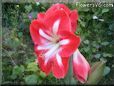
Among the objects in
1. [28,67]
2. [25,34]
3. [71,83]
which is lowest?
[28,67]

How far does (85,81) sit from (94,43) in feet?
2.68

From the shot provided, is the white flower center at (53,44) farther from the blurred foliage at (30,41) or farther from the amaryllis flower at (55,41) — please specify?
the blurred foliage at (30,41)

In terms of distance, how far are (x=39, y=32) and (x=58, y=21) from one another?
0.17ft

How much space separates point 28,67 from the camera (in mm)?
1447

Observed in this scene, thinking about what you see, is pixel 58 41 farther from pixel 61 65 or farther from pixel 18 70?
pixel 18 70

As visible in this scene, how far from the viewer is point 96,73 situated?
70cm

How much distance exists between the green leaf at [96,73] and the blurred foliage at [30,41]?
69 cm

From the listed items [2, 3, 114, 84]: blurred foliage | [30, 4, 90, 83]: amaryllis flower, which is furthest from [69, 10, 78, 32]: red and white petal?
[2, 3, 114, 84]: blurred foliage

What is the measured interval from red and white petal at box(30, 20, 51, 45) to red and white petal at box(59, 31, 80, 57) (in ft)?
0.14

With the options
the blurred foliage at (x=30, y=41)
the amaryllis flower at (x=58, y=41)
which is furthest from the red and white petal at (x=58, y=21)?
the blurred foliage at (x=30, y=41)

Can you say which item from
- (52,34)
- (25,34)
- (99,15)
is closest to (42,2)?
(25,34)

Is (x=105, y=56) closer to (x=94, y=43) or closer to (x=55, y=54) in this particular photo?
(x=94, y=43)

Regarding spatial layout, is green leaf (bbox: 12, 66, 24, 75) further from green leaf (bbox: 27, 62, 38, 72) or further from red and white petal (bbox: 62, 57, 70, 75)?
red and white petal (bbox: 62, 57, 70, 75)

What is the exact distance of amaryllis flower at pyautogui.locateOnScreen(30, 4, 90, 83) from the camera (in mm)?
669
